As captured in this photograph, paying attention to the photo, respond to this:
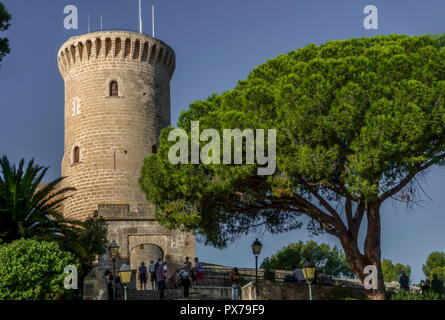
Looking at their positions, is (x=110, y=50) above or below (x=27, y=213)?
above

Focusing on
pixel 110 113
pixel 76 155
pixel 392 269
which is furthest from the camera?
pixel 392 269

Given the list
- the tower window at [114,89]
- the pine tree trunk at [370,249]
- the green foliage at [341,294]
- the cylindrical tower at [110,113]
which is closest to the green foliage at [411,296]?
the pine tree trunk at [370,249]

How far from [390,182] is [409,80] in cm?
312

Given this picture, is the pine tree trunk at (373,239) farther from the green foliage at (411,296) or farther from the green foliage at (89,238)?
the green foliage at (89,238)

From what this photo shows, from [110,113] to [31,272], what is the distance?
14699 millimetres

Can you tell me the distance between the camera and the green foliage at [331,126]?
18609 mm

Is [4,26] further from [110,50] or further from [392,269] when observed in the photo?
[392,269]

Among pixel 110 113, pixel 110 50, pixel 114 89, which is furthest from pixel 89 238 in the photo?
pixel 110 50

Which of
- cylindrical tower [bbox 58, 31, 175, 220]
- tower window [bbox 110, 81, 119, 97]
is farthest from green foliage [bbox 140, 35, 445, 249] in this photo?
tower window [bbox 110, 81, 119, 97]

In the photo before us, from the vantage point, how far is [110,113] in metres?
33.3

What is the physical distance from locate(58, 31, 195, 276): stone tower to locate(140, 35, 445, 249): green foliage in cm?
1124

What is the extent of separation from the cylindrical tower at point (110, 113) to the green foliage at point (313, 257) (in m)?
12.7

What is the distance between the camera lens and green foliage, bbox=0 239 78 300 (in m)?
19.5

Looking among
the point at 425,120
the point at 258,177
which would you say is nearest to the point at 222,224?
the point at 258,177
